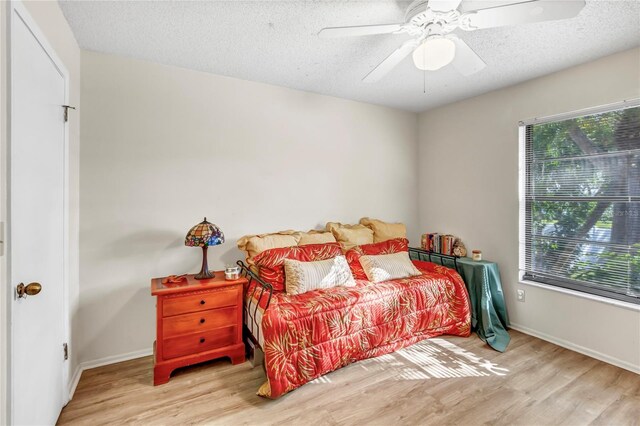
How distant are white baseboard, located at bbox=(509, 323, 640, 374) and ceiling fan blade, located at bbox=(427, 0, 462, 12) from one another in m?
2.97

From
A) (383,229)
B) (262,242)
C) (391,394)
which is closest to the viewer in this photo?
(391,394)

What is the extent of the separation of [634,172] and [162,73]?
4015mm

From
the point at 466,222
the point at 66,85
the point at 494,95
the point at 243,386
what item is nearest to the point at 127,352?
the point at 243,386

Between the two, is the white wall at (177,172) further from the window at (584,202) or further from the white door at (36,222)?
the window at (584,202)

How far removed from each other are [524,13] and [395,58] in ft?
2.31

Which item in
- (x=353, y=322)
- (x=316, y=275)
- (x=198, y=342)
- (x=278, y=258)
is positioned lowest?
(x=198, y=342)

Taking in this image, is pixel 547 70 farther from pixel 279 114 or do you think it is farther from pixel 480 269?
pixel 279 114

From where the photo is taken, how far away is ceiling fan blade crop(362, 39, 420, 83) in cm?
177

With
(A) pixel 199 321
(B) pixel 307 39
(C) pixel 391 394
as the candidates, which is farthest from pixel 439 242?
(A) pixel 199 321

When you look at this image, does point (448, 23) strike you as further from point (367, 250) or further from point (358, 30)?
point (367, 250)

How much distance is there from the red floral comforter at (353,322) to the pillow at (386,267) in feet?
0.28

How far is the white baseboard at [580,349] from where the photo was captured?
233cm

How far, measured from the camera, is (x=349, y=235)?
328 centimetres

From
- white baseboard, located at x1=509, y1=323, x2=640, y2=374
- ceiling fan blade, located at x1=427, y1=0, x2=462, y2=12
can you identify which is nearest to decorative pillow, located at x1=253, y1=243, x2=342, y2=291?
ceiling fan blade, located at x1=427, y1=0, x2=462, y2=12
